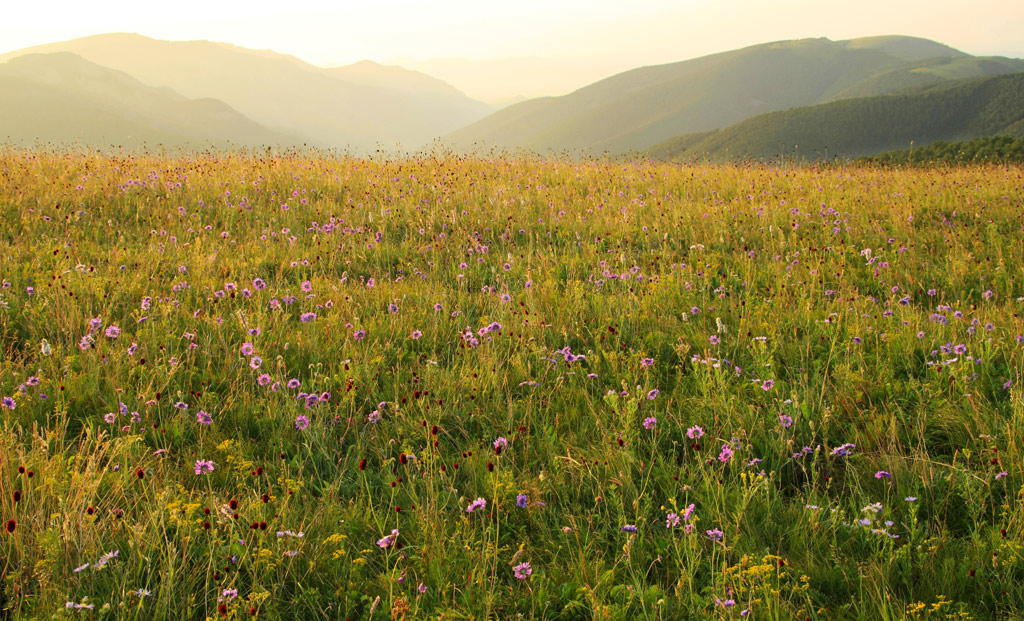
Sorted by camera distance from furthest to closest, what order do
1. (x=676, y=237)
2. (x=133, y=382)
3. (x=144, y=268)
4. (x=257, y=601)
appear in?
(x=676, y=237) < (x=144, y=268) < (x=133, y=382) < (x=257, y=601)

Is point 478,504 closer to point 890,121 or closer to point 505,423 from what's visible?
point 505,423

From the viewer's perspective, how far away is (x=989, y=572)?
2016mm

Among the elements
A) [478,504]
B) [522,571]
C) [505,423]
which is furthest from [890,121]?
[522,571]

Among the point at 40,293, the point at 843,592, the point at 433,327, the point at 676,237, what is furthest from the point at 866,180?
the point at 40,293

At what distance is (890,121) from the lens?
103500 mm

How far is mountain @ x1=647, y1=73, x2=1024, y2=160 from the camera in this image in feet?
321

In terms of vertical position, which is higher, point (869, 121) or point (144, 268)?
point (869, 121)

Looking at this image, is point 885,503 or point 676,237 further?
point 676,237

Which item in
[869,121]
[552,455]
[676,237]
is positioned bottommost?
[552,455]

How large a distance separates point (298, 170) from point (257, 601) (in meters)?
8.21

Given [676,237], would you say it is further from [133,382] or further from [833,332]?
[133,382]

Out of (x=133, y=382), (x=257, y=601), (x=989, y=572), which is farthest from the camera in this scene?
(x=133, y=382)

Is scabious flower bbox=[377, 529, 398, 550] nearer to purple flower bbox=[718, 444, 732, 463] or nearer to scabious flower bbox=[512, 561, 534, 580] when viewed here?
scabious flower bbox=[512, 561, 534, 580]

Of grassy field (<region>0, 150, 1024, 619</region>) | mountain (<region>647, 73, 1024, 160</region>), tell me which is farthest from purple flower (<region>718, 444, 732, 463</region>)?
mountain (<region>647, 73, 1024, 160</region>)
